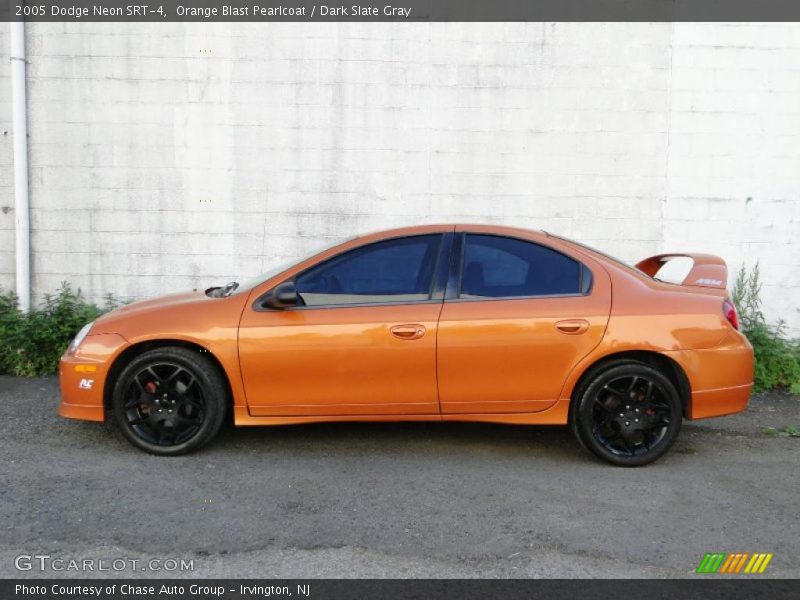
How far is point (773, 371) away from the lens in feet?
23.4

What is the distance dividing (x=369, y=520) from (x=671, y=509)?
5.43ft

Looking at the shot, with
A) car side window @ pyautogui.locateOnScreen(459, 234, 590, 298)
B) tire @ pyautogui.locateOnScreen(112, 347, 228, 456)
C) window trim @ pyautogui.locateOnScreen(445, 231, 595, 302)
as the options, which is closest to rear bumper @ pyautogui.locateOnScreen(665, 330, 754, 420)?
window trim @ pyautogui.locateOnScreen(445, 231, 595, 302)

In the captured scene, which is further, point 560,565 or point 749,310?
point 749,310

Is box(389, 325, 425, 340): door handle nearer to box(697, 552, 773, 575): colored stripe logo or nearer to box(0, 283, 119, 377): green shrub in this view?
box(697, 552, 773, 575): colored stripe logo

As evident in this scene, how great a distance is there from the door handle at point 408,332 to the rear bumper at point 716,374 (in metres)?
1.56

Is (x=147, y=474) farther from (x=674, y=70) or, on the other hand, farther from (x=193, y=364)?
(x=674, y=70)

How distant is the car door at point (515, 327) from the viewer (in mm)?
4766

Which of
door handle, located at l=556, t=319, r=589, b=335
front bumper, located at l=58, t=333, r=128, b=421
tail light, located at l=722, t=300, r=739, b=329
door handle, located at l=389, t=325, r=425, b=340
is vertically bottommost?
front bumper, located at l=58, t=333, r=128, b=421

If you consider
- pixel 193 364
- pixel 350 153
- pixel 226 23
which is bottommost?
pixel 193 364

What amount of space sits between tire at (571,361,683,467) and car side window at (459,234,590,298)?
590mm

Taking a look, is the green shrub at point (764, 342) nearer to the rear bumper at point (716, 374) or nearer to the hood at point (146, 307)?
the rear bumper at point (716, 374)

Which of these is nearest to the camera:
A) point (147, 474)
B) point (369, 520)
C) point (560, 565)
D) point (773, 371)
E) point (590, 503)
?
point (560, 565)

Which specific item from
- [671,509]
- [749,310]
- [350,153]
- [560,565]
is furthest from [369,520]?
[749,310]

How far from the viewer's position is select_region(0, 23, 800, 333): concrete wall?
7566 mm
